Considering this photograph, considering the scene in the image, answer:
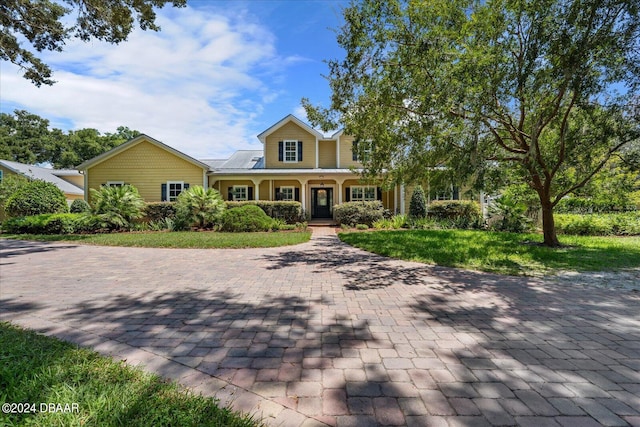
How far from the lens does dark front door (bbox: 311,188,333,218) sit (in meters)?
20.7

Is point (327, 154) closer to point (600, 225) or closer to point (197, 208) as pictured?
→ point (197, 208)

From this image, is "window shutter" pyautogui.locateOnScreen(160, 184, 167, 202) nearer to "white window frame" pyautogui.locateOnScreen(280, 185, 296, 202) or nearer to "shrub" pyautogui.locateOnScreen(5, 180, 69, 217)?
"shrub" pyautogui.locateOnScreen(5, 180, 69, 217)

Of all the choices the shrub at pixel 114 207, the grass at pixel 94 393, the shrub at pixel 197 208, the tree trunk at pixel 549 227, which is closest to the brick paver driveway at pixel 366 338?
the grass at pixel 94 393

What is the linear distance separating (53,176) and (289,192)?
23.7 m

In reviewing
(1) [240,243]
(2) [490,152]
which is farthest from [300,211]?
(2) [490,152]

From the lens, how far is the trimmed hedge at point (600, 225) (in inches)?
533

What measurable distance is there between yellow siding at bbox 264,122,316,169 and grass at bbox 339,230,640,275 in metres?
9.76

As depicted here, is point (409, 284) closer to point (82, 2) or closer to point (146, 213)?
point (82, 2)

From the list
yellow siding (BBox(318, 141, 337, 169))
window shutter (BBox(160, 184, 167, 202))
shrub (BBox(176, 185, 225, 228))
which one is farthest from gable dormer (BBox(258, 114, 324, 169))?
window shutter (BBox(160, 184, 167, 202))

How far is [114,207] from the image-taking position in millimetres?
14586

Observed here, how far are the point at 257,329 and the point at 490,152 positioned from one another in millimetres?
9359

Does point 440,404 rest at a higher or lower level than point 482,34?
lower

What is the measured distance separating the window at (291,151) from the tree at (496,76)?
33.3 ft

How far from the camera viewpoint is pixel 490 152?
9555mm
